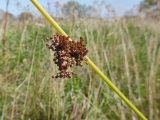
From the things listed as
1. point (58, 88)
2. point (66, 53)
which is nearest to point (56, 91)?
point (58, 88)

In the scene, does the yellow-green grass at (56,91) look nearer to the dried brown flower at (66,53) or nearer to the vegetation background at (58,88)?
the vegetation background at (58,88)

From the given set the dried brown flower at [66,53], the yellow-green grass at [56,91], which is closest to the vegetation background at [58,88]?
the yellow-green grass at [56,91]

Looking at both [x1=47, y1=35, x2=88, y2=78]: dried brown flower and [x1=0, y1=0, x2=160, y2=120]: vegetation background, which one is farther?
[x1=0, y1=0, x2=160, y2=120]: vegetation background

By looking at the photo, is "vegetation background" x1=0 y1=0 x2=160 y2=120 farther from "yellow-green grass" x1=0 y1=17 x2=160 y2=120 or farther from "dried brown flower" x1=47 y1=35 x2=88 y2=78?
"dried brown flower" x1=47 y1=35 x2=88 y2=78

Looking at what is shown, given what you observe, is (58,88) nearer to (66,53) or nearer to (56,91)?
(56,91)

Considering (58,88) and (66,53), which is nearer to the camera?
(66,53)

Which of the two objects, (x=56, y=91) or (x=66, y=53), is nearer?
(x=66, y=53)

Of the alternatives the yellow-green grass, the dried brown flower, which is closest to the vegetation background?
the yellow-green grass

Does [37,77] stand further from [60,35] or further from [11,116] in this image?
[60,35]

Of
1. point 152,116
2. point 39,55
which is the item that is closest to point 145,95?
point 152,116
